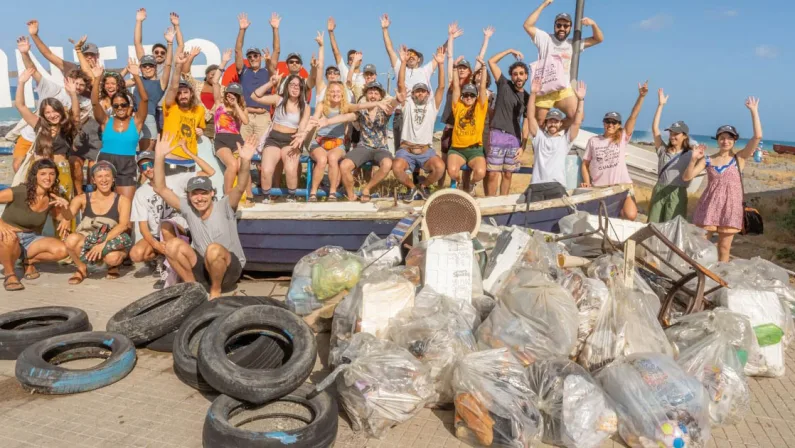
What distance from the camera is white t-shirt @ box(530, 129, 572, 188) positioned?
6883 millimetres

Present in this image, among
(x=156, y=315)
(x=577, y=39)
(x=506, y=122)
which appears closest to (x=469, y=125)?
(x=506, y=122)

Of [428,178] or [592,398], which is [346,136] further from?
[592,398]

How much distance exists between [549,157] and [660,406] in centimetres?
407

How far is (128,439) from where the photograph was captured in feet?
11.1

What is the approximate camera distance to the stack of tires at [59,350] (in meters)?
3.91

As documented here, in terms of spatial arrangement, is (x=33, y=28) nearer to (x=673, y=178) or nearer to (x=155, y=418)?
(x=155, y=418)

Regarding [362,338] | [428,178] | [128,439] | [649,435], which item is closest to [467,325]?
[362,338]

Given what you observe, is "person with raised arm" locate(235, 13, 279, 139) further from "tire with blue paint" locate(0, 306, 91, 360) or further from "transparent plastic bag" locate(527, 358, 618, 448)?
"transparent plastic bag" locate(527, 358, 618, 448)

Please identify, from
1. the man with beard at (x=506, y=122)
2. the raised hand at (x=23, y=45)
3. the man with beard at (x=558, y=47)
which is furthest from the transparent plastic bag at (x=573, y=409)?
the raised hand at (x=23, y=45)

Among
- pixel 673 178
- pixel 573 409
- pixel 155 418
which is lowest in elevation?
pixel 155 418

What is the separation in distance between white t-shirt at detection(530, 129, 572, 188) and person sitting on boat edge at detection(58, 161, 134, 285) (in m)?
4.74

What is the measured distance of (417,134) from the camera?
294 inches

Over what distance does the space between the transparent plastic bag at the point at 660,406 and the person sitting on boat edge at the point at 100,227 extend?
5.32m

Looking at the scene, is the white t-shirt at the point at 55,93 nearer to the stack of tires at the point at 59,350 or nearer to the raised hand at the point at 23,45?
the raised hand at the point at 23,45
